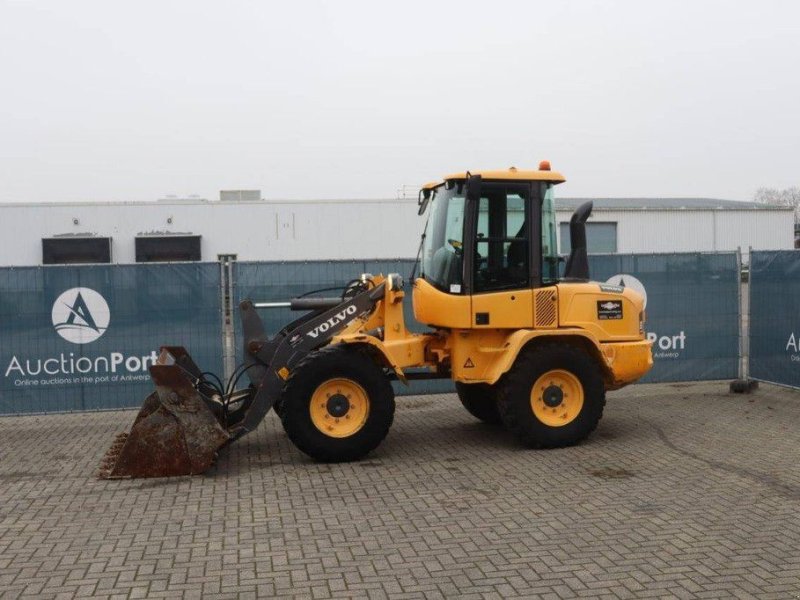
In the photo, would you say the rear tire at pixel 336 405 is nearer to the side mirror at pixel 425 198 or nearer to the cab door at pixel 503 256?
the cab door at pixel 503 256

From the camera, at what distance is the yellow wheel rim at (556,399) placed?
29.4 ft

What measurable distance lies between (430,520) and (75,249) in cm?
2656

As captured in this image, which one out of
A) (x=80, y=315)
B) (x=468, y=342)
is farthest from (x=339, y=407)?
(x=80, y=315)

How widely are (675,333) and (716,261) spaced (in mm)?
1267

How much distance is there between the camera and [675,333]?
1276 centimetres

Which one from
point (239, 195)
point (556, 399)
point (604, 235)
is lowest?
point (556, 399)

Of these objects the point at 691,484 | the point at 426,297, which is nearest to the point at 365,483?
the point at 426,297

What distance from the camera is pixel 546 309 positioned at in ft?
29.5

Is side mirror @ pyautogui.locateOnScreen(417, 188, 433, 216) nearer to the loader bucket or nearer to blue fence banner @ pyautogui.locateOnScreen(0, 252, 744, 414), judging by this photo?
blue fence banner @ pyautogui.locateOnScreen(0, 252, 744, 414)

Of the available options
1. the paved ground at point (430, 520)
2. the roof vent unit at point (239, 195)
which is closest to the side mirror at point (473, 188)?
the paved ground at point (430, 520)

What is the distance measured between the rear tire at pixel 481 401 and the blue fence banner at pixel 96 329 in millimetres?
3444

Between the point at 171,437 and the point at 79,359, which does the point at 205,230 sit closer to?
the point at 79,359

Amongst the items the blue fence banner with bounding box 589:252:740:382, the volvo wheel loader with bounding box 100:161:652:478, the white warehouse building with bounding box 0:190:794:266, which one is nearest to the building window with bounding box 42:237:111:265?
the white warehouse building with bounding box 0:190:794:266

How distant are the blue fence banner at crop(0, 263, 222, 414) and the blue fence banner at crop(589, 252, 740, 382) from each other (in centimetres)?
574
